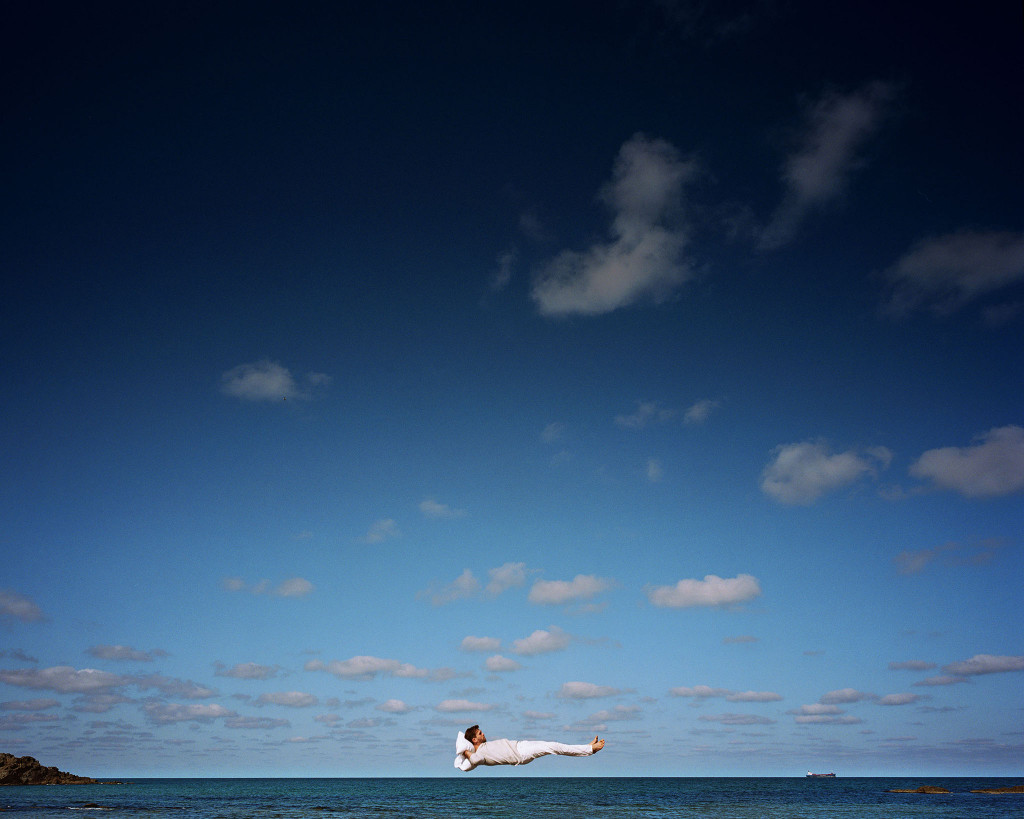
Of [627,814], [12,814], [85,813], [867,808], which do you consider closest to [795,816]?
[627,814]

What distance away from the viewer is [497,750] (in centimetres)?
859

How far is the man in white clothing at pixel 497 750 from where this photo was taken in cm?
851

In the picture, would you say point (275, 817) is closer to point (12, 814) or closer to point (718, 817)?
point (12, 814)

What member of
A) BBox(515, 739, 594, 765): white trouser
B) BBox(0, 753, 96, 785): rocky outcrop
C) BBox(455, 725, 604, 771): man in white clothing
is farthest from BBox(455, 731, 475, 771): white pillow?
BBox(0, 753, 96, 785): rocky outcrop

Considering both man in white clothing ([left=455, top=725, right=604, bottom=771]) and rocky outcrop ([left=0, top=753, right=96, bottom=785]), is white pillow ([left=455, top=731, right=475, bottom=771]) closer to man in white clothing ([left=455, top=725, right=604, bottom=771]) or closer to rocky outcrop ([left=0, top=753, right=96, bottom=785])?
man in white clothing ([left=455, top=725, right=604, bottom=771])

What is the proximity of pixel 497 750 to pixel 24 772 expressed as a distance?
320ft

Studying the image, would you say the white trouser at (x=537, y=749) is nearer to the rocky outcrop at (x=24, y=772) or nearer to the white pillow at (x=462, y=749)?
the white pillow at (x=462, y=749)

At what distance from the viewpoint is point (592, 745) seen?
7.72 m

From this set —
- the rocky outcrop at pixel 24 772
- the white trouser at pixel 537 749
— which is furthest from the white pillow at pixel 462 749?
the rocky outcrop at pixel 24 772

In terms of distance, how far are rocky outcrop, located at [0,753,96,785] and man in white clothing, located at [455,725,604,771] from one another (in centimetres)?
9522

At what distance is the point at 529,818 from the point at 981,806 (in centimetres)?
3759

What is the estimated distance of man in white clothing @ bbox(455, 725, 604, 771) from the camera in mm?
8508

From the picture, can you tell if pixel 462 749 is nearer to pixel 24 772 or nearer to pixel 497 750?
pixel 497 750

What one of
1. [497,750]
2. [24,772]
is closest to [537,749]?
[497,750]
